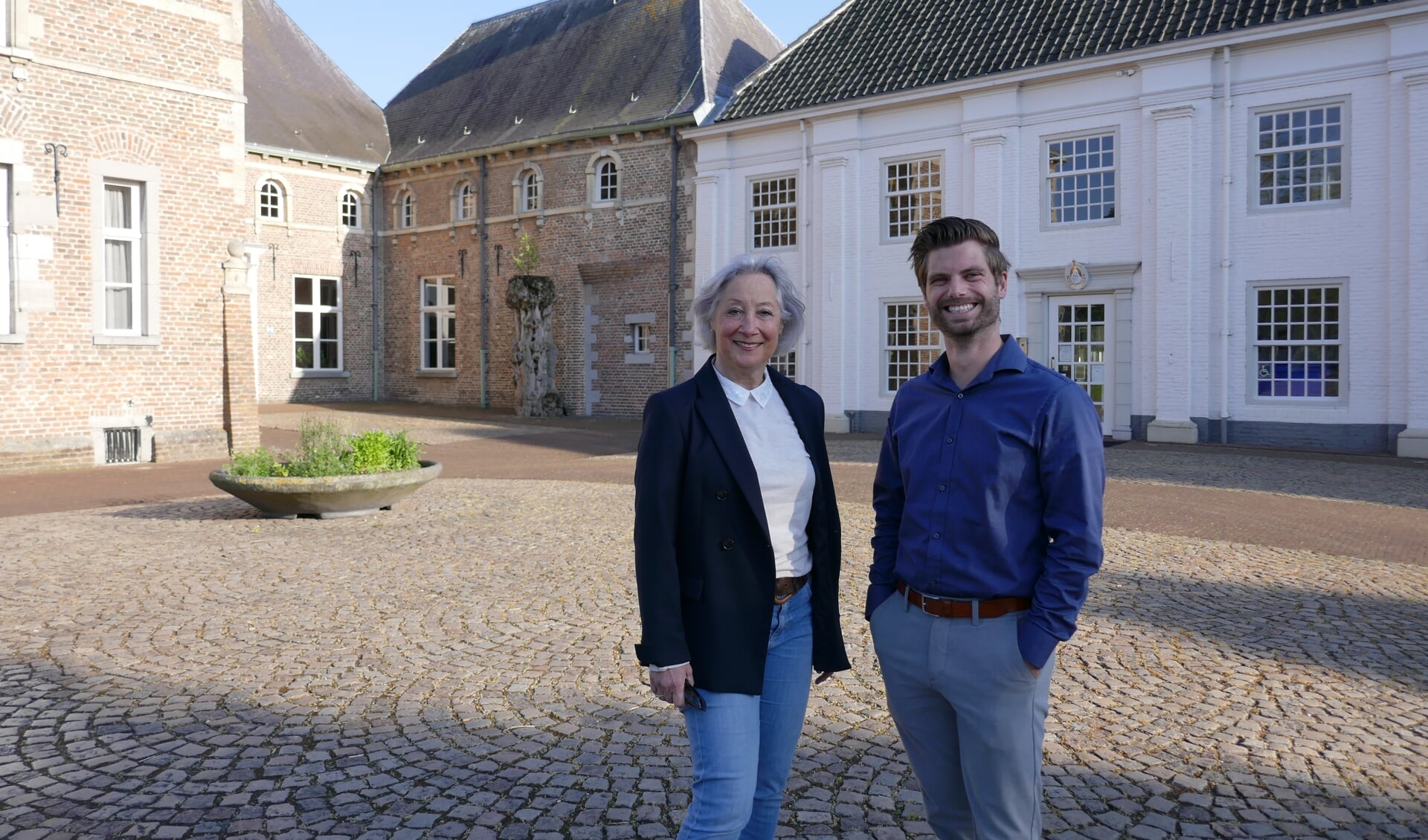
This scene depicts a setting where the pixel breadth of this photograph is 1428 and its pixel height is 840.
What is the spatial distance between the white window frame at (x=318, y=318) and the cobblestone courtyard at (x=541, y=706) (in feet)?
76.9

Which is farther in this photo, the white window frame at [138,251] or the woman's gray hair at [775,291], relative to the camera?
the white window frame at [138,251]

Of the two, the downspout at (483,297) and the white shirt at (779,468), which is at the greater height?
the downspout at (483,297)

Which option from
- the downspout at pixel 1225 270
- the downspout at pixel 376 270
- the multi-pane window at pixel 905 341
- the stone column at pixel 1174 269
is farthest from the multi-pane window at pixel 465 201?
the downspout at pixel 1225 270

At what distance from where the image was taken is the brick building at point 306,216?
2942 cm

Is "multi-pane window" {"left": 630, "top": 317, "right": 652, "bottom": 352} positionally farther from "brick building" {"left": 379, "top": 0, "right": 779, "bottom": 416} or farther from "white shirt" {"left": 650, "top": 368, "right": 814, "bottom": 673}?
"white shirt" {"left": 650, "top": 368, "right": 814, "bottom": 673}

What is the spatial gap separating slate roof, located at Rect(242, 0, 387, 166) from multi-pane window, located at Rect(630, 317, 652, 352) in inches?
423

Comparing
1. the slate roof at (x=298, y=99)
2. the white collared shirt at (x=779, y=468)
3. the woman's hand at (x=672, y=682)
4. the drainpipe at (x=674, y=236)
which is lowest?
the woman's hand at (x=672, y=682)

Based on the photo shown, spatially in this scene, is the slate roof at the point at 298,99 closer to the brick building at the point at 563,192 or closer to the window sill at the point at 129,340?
the brick building at the point at 563,192

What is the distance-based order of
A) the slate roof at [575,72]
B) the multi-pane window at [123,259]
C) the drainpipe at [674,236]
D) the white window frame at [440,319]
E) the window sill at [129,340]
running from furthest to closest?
the white window frame at [440,319] → the slate roof at [575,72] → the drainpipe at [674,236] → the multi-pane window at [123,259] → the window sill at [129,340]

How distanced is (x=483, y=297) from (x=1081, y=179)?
16.5m

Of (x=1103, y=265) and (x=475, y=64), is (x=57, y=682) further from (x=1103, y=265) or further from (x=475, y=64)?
(x=475, y=64)

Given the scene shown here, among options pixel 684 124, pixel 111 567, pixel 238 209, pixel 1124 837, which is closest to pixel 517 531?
pixel 111 567

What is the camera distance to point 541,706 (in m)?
4.75

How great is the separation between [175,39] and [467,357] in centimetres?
1566
